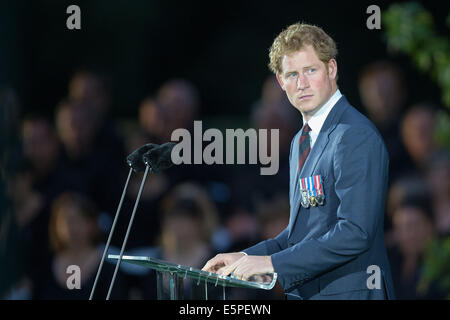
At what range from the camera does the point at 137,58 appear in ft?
16.8

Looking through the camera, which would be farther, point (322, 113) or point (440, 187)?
point (440, 187)

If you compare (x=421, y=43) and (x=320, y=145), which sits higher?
(x=421, y=43)

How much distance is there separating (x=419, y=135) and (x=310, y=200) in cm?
309

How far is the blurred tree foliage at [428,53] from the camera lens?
4719 millimetres

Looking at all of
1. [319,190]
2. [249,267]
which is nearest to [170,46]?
[319,190]

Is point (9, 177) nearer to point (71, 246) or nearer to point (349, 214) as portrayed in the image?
point (71, 246)

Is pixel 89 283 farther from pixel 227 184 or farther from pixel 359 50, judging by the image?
pixel 359 50

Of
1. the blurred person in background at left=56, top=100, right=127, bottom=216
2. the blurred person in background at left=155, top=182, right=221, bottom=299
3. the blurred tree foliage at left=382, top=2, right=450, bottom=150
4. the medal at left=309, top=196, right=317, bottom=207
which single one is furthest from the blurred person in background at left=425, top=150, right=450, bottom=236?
the medal at left=309, top=196, right=317, bottom=207

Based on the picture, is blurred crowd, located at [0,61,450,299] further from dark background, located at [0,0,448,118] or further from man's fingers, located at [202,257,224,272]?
man's fingers, located at [202,257,224,272]

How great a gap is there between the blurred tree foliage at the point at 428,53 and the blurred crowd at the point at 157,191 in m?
0.07

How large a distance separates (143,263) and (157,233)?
2.93 metres

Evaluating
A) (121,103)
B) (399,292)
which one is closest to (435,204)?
(399,292)

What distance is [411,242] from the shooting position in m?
4.81

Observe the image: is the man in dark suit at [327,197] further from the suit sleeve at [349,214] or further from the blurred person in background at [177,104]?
the blurred person in background at [177,104]
